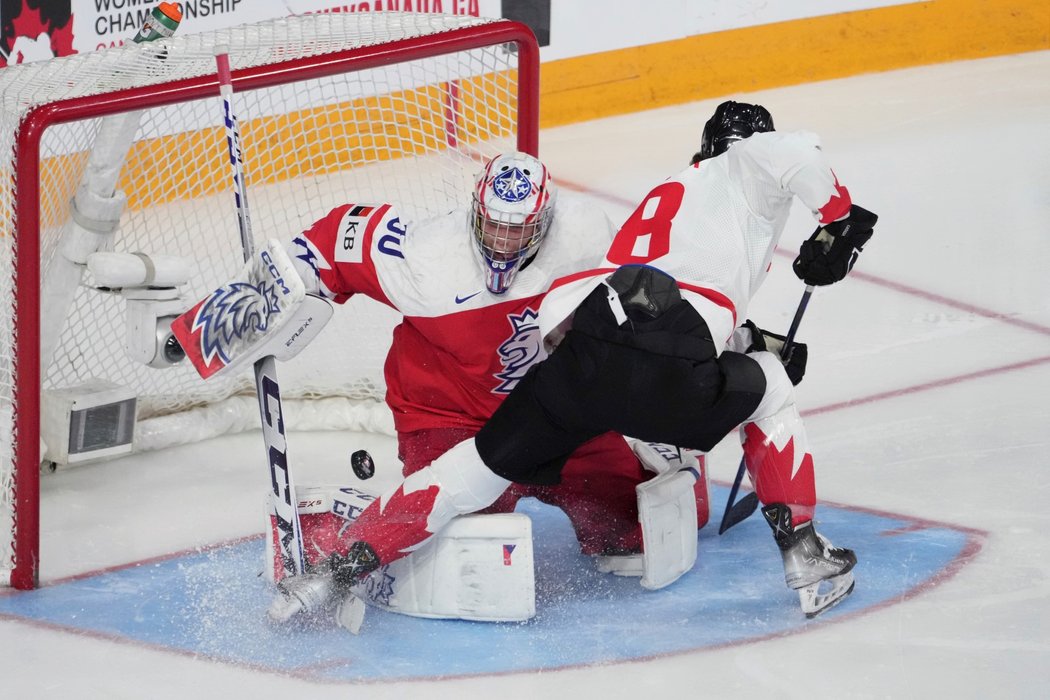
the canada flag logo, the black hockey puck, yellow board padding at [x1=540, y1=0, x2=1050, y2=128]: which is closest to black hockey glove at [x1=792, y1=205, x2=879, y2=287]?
the black hockey puck

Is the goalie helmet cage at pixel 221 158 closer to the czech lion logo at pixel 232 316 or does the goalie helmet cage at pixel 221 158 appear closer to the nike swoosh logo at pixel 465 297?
the nike swoosh logo at pixel 465 297

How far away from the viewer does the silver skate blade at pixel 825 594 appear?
111 inches

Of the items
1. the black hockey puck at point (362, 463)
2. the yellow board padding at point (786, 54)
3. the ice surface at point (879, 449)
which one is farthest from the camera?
the yellow board padding at point (786, 54)

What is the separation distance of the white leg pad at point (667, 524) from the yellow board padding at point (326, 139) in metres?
1.14

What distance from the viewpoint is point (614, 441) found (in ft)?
10.5

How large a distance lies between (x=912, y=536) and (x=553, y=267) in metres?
0.94

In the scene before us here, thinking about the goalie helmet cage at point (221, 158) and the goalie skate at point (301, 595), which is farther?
the goalie helmet cage at point (221, 158)

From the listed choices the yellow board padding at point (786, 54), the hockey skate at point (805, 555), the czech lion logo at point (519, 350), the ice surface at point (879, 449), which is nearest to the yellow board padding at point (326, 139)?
the ice surface at point (879, 449)

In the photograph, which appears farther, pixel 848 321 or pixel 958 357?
pixel 848 321

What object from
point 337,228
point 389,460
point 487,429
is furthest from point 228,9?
point 487,429

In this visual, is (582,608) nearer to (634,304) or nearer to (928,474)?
(634,304)

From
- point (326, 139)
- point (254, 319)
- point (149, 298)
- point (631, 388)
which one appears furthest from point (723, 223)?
point (326, 139)

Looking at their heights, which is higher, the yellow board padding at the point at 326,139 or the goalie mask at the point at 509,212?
the yellow board padding at the point at 326,139

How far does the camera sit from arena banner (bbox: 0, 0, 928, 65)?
4.79 m
